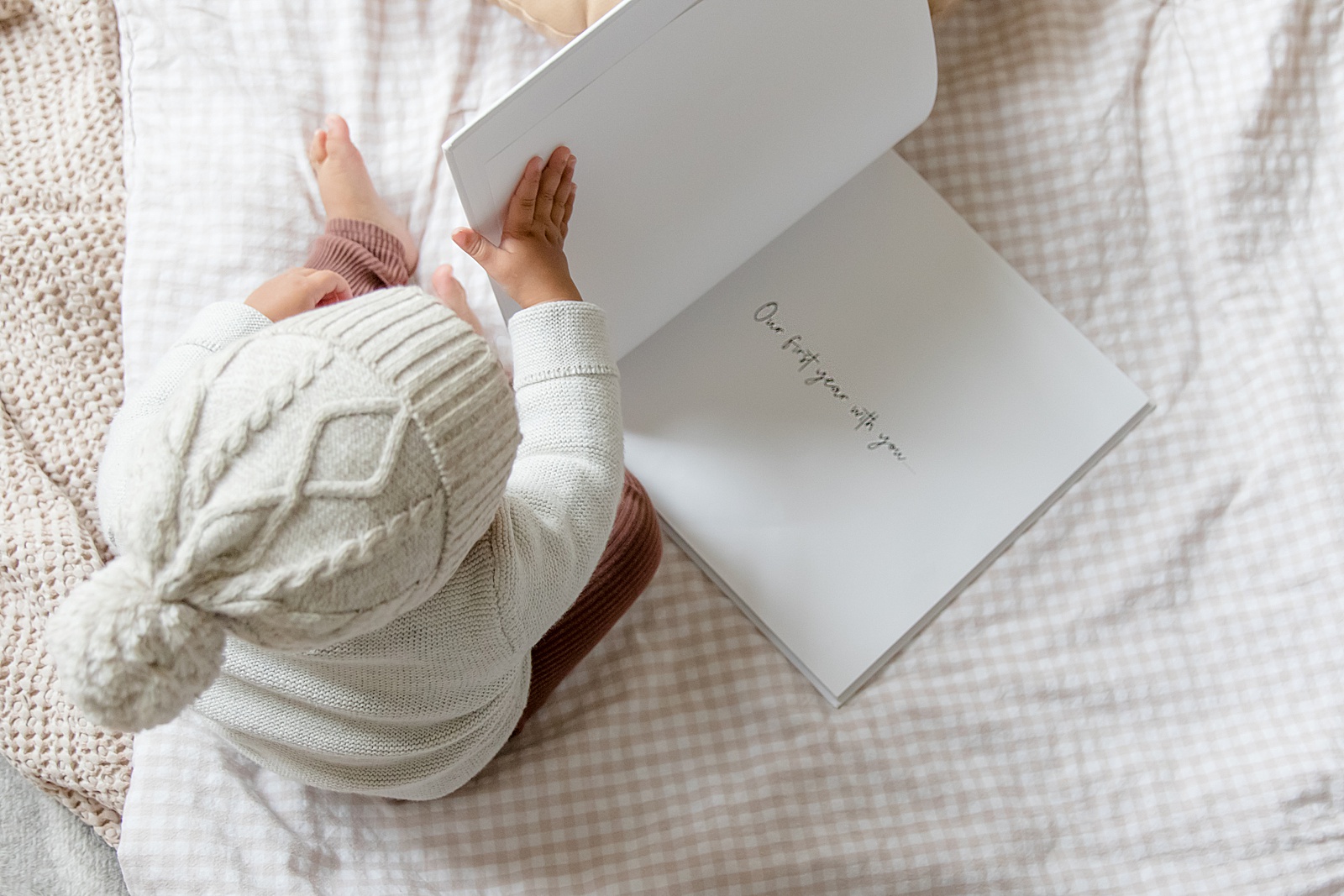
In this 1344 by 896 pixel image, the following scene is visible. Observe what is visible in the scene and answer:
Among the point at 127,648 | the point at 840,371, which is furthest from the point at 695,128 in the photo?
the point at 127,648

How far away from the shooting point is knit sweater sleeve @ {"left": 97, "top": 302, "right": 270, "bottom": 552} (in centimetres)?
48

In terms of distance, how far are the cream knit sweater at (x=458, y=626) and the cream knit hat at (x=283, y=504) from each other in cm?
8

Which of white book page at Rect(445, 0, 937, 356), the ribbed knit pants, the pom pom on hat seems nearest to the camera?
the pom pom on hat

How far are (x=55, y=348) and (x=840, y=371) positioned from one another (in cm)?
61

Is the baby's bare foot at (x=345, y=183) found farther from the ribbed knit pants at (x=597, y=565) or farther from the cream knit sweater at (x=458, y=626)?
the cream knit sweater at (x=458, y=626)

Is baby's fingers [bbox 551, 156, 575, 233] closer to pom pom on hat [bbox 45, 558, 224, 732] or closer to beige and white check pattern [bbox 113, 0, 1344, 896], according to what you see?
beige and white check pattern [bbox 113, 0, 1344, 896]

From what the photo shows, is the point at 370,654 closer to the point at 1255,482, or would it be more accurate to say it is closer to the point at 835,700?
the point at 835,700

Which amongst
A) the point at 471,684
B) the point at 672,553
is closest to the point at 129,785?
the point at 471,684

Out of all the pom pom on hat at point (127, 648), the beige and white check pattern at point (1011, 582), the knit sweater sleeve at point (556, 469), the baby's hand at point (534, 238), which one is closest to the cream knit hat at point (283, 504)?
the pom pom on hat at point (127, 648)

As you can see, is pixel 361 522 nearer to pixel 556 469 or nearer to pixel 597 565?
pixel 556 469

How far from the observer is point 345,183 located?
78 cm

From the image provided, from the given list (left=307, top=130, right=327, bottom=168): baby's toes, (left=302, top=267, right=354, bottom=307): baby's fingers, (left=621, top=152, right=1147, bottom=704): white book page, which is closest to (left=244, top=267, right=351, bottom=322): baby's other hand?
(left=302, top=267, right=354, bottom=307): baby's fingers

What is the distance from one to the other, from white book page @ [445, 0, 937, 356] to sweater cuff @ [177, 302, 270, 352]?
15 centimetres

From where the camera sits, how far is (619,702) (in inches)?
29.3
